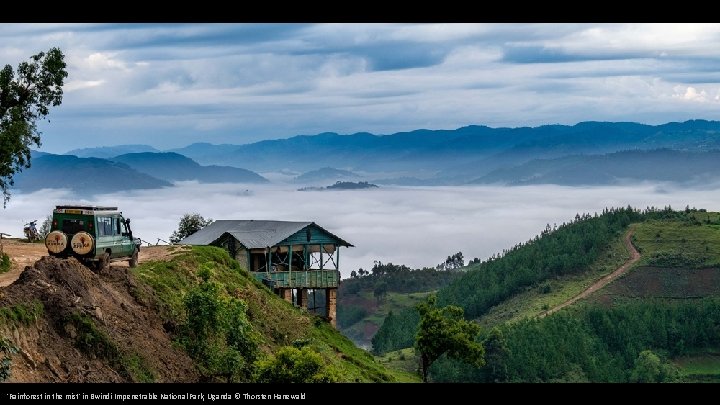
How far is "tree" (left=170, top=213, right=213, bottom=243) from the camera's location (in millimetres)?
53438

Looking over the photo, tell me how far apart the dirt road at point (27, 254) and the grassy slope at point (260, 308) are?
2.84 feet

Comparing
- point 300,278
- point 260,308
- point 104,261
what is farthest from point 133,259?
point 300,278

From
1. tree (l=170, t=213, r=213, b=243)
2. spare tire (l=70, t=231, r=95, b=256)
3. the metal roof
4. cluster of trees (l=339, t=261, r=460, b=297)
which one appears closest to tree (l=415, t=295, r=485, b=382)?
the metal roof

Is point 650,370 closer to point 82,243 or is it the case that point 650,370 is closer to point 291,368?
point 291,368

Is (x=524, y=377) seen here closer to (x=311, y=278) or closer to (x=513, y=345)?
(x=513, y=345)

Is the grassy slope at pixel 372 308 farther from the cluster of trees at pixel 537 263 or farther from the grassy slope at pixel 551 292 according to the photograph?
the grassy slope at pixel 551 292

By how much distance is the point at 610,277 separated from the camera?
135m

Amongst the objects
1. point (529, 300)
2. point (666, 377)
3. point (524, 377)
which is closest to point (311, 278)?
point (524, 377)

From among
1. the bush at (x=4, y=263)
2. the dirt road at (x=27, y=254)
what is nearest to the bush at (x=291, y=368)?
the dirt road at (x=27, y=254)

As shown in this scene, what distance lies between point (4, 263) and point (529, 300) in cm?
11196

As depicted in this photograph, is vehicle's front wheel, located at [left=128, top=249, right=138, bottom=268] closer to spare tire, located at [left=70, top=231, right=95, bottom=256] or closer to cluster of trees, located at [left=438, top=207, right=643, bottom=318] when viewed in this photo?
spare tire, located at [left=70, top=231, right=95, bottom=256]

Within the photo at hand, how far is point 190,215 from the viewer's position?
54.9m

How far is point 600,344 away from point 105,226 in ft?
302

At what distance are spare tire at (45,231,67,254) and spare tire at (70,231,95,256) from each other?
21cm
